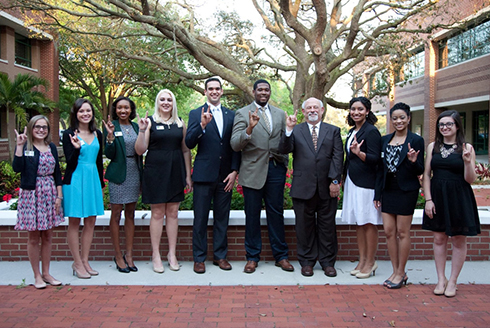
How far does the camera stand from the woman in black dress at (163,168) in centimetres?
Result: 532

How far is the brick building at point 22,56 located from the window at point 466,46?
20.8 metres

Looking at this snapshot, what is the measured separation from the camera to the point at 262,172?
531cm

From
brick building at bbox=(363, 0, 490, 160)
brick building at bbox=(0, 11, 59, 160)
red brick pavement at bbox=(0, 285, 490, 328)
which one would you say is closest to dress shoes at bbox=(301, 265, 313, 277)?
red brick pavement at bbox=(0, 285, 490, 328)

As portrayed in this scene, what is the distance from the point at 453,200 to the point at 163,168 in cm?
324

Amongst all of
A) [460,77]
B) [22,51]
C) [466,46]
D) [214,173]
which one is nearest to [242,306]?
[214,173]

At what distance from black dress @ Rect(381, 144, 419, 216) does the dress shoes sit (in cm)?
110

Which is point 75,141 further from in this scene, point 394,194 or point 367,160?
point 394,194

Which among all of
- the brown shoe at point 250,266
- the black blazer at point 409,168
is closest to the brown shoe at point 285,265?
the brown shoe at point 250,266

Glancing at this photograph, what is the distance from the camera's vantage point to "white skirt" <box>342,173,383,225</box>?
503 centimetres

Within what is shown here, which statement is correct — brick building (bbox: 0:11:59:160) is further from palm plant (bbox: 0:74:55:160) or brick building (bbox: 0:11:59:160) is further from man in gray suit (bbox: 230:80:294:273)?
man in gray suit (bbox: 230:80:294:273)

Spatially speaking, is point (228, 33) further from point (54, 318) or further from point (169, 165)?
point (54, 318)

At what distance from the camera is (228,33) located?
18.8m

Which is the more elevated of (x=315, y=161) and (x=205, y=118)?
(x=205, y=118)

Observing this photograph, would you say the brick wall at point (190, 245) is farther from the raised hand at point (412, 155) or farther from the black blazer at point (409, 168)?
the raised hand at point (412, 155)
